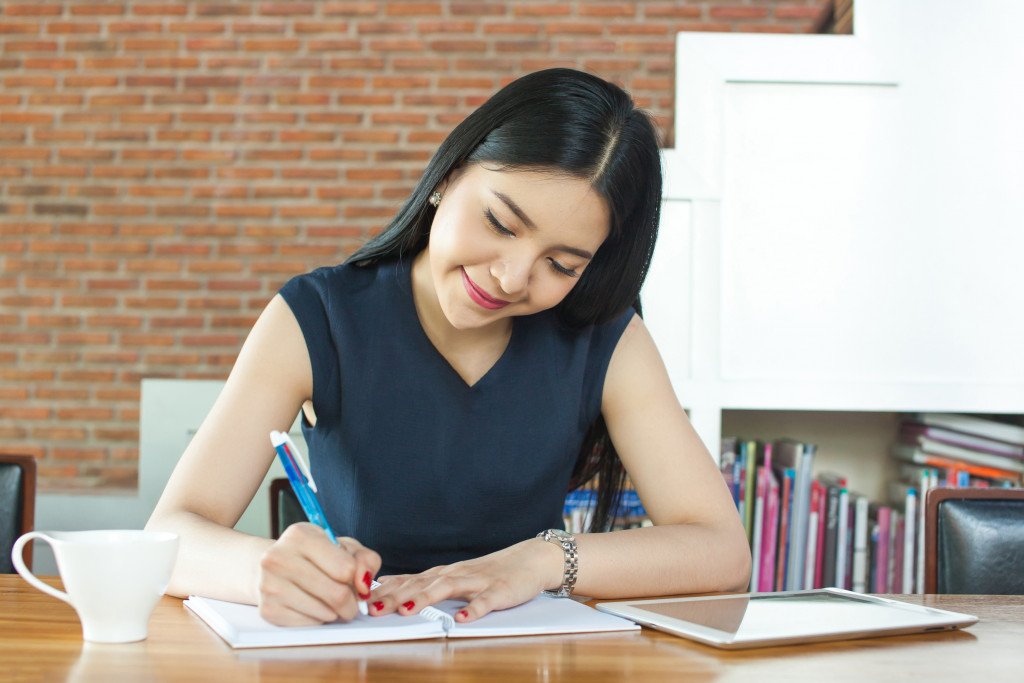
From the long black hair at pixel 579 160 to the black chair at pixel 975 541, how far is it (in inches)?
18.0

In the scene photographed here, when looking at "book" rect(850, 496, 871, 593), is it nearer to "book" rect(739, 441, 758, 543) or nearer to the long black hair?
"book" rect(739, 441, 758, 543)

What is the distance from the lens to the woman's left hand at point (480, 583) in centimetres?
76

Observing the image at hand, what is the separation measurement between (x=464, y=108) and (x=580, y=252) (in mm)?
2366

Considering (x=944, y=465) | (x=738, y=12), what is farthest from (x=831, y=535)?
(x=738, y=12)

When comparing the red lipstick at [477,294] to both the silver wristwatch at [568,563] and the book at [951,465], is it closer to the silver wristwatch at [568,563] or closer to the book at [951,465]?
the silver wristwatch at [568,563]

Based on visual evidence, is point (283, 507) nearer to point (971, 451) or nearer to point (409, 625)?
point (409, 625)

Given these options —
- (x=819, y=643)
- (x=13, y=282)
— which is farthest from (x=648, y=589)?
(x=13, y=282)

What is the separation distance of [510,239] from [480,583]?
1.30 feet

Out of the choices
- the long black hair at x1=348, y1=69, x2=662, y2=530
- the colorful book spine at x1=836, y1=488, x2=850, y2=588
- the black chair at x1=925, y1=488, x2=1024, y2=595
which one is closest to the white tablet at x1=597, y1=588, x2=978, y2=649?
the black chair at x1=925, y1=488, x2=1024, y2=595

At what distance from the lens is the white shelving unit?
1847 millimetres

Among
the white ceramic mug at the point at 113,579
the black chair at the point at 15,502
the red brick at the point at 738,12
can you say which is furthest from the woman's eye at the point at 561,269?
the red brick at the point at 738,12

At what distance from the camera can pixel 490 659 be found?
2.15ft

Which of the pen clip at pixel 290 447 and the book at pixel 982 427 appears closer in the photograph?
the pen clip at pixel 290 447

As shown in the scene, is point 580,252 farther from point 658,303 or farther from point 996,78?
point 996,78
